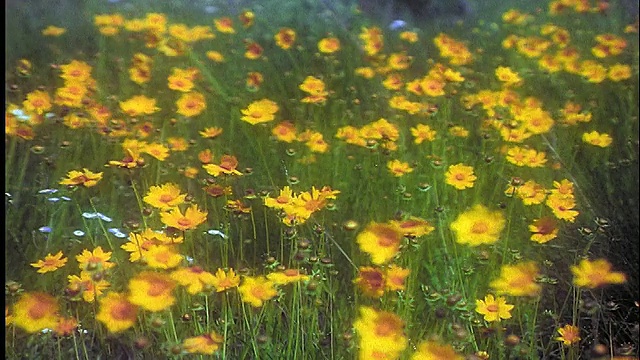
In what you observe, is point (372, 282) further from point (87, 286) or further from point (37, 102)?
point (37, 102)

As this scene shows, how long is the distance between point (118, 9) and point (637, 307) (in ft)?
2.94

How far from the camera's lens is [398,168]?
98 centimetres

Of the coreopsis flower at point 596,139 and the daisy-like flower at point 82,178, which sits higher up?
the daisy-like flower at point 82,178

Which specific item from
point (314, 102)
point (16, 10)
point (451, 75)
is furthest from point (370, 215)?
point (16, 10)

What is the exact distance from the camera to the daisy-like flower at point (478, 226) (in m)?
0.83

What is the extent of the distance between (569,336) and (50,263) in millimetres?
588

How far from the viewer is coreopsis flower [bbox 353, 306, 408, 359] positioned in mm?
718

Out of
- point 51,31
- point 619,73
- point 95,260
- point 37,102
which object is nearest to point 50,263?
point 95,260

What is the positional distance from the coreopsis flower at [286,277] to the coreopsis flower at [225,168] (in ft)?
0.54

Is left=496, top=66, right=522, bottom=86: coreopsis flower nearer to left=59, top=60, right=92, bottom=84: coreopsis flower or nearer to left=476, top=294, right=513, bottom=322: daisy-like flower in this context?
left=476, top=294, right=513, bottom=322: daisy-like flower

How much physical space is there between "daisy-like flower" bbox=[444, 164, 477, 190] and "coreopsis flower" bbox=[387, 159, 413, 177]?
0.05 metres

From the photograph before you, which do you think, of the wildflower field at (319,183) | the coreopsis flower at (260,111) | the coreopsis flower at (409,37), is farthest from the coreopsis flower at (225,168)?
the coreopsis flower at (409,37)

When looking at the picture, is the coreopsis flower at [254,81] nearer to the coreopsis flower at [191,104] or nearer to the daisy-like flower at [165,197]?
the coreopsis flower at [191,104]

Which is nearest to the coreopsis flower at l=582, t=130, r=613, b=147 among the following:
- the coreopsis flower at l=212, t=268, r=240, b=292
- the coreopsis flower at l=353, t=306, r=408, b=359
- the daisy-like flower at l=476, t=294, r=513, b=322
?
the daisy-like flower at l=476, t=294, r=513, b=322
